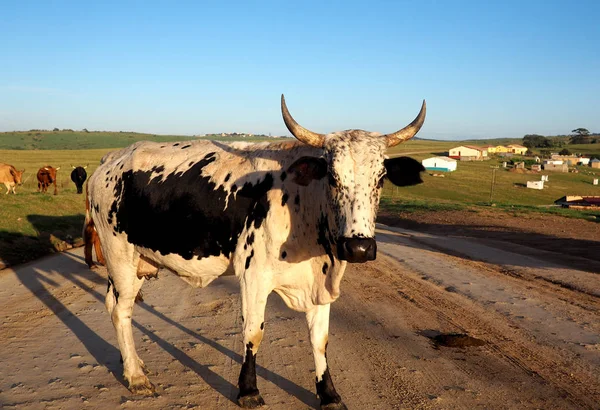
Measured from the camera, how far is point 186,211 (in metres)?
5.48

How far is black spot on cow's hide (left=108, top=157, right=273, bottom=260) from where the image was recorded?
515cm

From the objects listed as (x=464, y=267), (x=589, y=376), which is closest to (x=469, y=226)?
(x=464, y=267)

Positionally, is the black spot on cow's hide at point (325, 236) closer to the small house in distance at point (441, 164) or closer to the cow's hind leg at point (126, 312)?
the cow's hind leg at point (126, 312)

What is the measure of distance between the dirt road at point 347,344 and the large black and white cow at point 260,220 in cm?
51

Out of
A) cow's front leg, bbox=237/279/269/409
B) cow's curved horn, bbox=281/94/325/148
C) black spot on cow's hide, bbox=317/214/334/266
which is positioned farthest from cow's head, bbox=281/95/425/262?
cow's front leg, bbox=237/279/269/409

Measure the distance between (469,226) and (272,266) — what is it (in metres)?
18.7

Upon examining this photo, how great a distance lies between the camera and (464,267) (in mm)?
12250

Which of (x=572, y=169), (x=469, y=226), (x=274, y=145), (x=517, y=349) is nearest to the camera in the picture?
(x=274, y=145)

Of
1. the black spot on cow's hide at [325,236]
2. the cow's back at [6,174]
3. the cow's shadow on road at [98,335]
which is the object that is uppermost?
the black spot on cow's hide at [325,236]

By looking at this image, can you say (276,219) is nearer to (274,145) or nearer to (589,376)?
(274,145)

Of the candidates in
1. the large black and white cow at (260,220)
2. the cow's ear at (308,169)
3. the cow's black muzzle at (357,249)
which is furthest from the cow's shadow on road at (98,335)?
the cow's ear at (308,169)

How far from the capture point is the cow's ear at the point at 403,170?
483 centimetres

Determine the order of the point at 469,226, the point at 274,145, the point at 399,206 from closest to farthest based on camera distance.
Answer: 1. the point at 274,145
2. the point at 469,226
3. the point at 399,206

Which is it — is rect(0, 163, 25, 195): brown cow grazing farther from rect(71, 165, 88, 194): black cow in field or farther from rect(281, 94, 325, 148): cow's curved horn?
rect(281, 94, 325, 148): cow's curved horn
